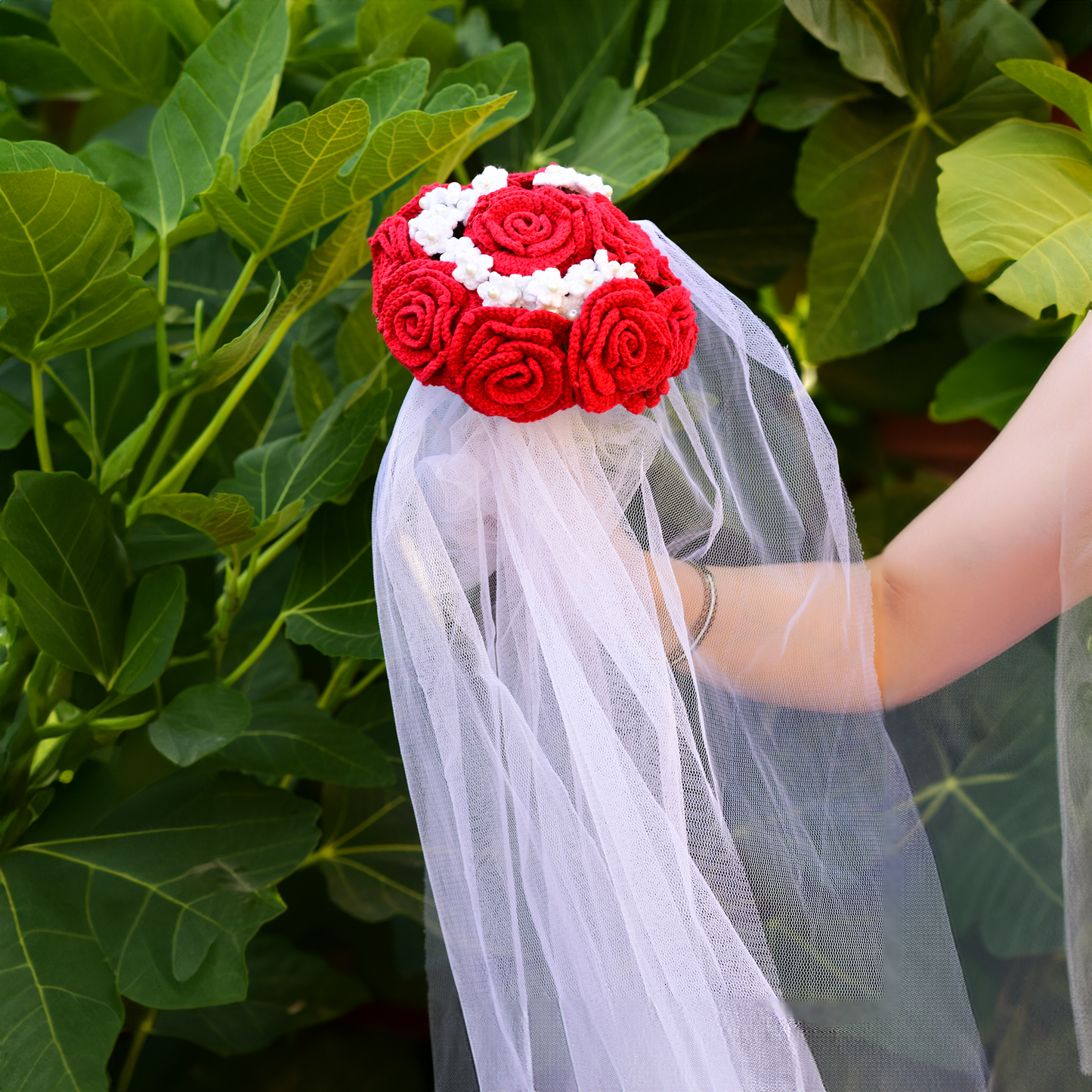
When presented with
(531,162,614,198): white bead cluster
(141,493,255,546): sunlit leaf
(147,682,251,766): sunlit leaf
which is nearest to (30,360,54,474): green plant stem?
(141,493,255,546): sunlit leaf

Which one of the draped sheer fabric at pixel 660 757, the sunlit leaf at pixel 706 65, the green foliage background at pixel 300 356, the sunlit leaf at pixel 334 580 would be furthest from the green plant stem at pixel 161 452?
the sunlit leaf at pixel 706 65

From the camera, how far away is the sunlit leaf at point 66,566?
0.70 m

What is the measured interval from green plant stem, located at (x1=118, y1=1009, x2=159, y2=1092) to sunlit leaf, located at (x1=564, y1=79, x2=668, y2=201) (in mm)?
991

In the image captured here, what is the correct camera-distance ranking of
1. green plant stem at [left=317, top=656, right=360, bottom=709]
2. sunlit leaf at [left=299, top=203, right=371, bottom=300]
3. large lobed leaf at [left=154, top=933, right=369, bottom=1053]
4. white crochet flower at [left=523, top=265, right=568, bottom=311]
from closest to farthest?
1. white crochet flower at [left=523, top=265, right=568, bottom=311]
2. sunlit leaf at [left=299, top=203, right=371, bottom=300]
3. green plant stem at [left=317, top=656, right=360, bottom=709]
4. large lobed leaf at [left=154, top=933, right=369, bottom=1053]

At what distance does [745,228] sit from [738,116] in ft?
0.66

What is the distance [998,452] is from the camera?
26.9 inches

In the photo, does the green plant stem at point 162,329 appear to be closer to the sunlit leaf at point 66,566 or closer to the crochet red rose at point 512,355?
the sunlit leaf at point 66,566

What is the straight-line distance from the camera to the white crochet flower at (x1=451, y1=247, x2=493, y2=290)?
1.87 ft

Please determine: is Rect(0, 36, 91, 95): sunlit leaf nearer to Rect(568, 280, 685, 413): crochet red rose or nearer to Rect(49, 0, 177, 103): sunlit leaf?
Rect(49, 0, 177, 103): sunlit leaf

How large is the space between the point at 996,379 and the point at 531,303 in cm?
67

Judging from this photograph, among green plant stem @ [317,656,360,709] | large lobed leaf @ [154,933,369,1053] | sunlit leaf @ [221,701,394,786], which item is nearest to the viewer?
sunlit leaf @ [221,701,394,786]

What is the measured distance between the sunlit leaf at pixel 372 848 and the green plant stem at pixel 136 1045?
0.25 meters

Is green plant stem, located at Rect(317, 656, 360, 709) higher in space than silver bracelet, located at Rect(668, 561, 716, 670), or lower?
lower

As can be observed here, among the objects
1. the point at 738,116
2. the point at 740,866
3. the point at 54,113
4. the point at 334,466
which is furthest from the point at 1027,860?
the point at 54,113
